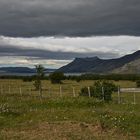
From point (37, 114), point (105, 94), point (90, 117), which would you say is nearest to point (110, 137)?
point (90, 117)

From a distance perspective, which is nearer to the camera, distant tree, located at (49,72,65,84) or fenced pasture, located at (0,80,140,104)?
fenced pasture, located at (0,80,140,104)

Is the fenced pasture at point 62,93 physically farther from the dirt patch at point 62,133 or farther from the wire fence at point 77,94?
the dirt patch at point 62,133

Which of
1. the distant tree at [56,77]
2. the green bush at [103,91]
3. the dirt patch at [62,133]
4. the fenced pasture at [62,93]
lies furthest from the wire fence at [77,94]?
the distant tree at [56,77]

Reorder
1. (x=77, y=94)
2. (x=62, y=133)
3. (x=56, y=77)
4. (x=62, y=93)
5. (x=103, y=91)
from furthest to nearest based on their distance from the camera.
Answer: (x=56, y=77) < (x=62, y=93) < (x=77, y=94) < (x=103, y=91) < (x=62, y=133)

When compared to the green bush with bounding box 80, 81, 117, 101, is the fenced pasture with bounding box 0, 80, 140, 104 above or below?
below

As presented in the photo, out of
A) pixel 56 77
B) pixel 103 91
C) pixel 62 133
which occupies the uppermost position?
pixel 56 77

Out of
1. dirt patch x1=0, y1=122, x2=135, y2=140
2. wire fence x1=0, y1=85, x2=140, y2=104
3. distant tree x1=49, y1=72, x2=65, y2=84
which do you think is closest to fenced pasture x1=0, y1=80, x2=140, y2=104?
wire fence x1=0, y1=85, x2=140, y2=104

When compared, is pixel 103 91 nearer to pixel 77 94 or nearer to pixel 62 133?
pixel 77 94

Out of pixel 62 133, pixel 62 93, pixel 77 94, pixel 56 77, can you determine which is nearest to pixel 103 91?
pixel 77 94

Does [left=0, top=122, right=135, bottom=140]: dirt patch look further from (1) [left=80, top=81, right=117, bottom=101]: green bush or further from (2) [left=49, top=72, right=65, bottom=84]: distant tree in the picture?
(2) [left=49, top=72, right=65, bottom=84]: distant tree

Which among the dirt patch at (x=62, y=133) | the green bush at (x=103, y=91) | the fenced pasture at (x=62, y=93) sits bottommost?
the fenced pasture at (x=62, y=93)

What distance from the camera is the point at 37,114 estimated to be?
27.3 metres

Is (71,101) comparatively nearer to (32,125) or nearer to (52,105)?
(52,105)

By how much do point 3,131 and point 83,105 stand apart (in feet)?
53.0
